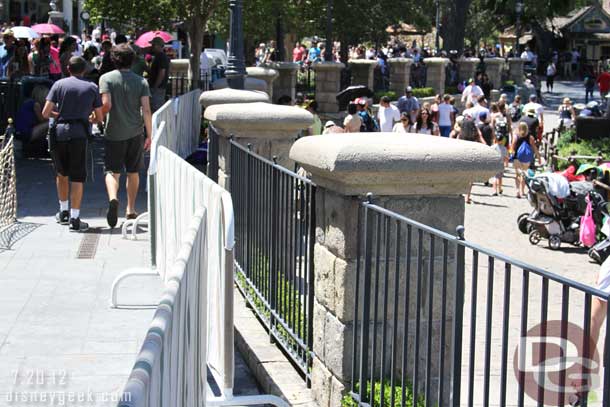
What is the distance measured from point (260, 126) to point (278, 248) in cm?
215

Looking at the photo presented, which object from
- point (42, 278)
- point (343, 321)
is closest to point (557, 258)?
point (42, 278)

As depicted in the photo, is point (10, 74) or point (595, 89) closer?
point (10, 74)

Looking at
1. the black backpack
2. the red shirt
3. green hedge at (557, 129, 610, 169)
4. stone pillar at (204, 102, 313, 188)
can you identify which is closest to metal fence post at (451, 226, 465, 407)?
stone pillar at (204, 102, 313, 188)

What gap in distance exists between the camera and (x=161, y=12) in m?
26.2

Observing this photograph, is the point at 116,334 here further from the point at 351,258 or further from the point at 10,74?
the point at 10,74

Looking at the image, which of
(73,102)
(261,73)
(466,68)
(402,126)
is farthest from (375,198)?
(466,68)

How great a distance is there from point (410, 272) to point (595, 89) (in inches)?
2067

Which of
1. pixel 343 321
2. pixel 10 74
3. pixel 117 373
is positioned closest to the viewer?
pixel 343 321

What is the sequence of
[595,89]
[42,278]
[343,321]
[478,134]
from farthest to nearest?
[595,89], [478,134], [42,278], [343,321]

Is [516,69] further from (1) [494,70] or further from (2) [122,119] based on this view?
(2) [122,119]

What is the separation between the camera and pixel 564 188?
16234 millimetres

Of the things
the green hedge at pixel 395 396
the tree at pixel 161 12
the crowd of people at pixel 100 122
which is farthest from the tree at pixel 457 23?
the green hedge at pixel 395 396

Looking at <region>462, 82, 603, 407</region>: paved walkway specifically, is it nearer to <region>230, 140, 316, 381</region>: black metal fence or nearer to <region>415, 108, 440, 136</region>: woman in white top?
<region>230, 140, 316, 381</region>: black metal fence

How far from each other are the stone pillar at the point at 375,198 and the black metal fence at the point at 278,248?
0.51 metres
